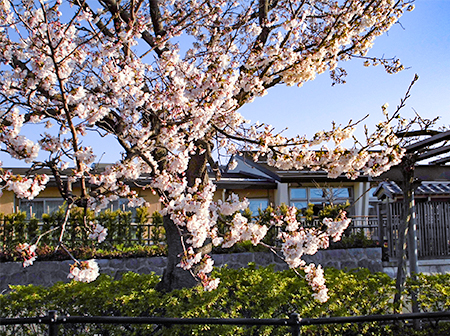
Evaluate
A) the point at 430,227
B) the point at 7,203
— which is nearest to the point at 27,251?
the point at 430,227

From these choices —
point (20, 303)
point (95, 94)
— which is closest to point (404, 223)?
point (95, 94)

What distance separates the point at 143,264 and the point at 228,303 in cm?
450

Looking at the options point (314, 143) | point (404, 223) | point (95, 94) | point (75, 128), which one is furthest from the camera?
point (404, 223)

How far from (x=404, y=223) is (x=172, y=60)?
3.99 metres

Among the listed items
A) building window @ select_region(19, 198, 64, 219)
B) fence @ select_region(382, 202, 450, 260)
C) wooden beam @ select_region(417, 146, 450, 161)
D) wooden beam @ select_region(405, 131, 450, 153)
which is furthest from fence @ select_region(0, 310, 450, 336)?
building window @ select_region(19, 198, 64, 219)

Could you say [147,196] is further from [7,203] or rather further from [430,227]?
[430,227]

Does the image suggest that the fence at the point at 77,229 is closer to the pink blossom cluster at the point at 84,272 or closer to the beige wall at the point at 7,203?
the beige wall at the point at 7,203

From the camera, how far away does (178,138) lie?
15.8 feet

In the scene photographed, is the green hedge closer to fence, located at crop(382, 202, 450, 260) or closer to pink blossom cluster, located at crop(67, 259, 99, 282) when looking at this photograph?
pink blossom cluster, located at crop(67, 259, 99, 282)

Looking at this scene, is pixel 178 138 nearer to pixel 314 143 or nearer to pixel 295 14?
pixel 314 143

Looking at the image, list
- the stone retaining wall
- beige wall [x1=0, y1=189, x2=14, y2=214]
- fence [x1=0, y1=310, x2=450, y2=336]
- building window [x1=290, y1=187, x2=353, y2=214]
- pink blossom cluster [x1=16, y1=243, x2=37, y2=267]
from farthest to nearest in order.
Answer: building window [x1=290, y1=187, x2=353, y2=214]
beige wall [x1=0, y1=189, x2=14, y2=214]
the stone retaining wall
pink blossom cluster [x1=16, y1=243, x2=37, y2=267]
fence [x1=0, y1=310, x2=450, y2=336]

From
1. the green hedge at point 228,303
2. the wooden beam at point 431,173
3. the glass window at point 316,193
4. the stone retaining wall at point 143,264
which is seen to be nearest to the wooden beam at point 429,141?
the wooden beam at point 431,173

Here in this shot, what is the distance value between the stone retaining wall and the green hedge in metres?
2.78

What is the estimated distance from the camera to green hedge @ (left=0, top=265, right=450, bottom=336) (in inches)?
181
